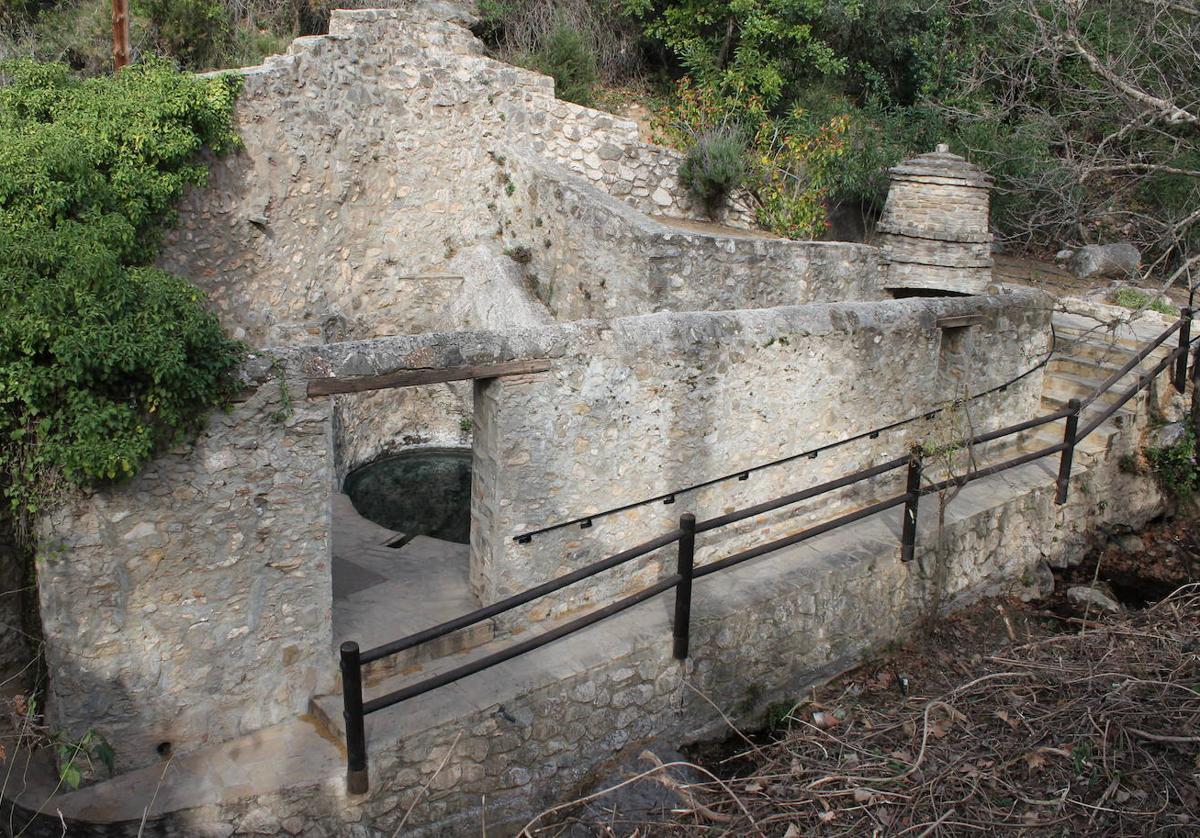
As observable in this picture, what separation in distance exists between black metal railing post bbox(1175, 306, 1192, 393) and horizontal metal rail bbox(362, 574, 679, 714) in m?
7.68

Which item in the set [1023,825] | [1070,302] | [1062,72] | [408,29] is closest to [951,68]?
[1062,72]

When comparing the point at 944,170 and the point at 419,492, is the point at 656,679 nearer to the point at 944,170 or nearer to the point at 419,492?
the point at 419,492

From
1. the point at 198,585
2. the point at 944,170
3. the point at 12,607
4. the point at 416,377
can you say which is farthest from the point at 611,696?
the point at 944,170

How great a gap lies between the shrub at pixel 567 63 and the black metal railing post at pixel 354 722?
10973 mm

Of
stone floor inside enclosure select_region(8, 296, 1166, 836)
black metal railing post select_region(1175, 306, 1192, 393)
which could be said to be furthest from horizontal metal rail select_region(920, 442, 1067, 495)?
black metal railing post select_region(1175, 306, 1192, 393)

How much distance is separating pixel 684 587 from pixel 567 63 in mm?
10390

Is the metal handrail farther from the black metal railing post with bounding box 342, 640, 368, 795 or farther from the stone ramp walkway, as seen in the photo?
the stone ramp walkway

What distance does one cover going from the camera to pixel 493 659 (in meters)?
5.25

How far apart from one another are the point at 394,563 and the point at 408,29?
616cm

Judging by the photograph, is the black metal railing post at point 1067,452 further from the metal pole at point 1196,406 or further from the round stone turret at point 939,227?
the round stone turret at point 939,227

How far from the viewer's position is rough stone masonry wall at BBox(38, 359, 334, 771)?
15.4 ft

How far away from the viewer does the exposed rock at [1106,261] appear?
15.6 metres

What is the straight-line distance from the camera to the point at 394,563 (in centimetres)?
729

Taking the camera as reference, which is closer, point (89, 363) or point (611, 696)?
point (89, 363)
